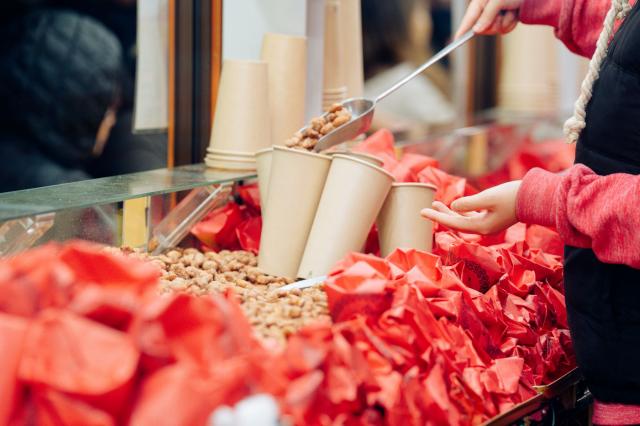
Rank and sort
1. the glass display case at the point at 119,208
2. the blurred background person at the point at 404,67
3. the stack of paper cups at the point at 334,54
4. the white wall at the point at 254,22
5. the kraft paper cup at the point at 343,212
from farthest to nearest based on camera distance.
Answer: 1. the blurred background person at the point at 404,67
2. the stack of paper cups at the point at 334,54
3. the white wall at the point at 254,22
4. the kraft paper cup at the point at 343,212
5. the glass display case at the point at 119,208

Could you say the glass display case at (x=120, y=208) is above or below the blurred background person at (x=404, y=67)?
below

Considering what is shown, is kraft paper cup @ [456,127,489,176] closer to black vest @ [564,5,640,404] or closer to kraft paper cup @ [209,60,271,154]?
kraft paper cup @ [209,60,271,154]

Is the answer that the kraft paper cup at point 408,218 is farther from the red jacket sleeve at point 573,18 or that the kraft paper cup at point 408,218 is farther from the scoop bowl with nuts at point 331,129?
the red jacket sleeve at point 573,18

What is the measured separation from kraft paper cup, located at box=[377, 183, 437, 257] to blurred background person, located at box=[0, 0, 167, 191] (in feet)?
3.65

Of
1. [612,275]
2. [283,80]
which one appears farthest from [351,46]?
[612,275]

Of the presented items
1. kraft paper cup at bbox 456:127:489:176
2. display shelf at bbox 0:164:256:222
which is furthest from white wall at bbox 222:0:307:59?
kraft paper cup at bbox 456:127:489:176

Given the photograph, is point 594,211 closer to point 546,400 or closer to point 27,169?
point 546,400

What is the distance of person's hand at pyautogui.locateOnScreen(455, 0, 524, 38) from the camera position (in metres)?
1.79

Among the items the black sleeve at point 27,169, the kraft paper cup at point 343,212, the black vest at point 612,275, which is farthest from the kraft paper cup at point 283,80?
the black vest at point 612,275

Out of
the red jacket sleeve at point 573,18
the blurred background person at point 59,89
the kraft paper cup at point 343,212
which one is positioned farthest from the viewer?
the blurred background person at point 59,89

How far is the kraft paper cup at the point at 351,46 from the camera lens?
2.41 m

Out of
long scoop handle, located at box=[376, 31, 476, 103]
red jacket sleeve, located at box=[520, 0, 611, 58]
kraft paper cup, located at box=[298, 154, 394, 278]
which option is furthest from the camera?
long scoop handle, located at box=[376, 31, 476, 103]

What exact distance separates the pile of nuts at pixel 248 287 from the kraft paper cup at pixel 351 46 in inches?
36.1

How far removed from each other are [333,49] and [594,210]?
132 centimetres
